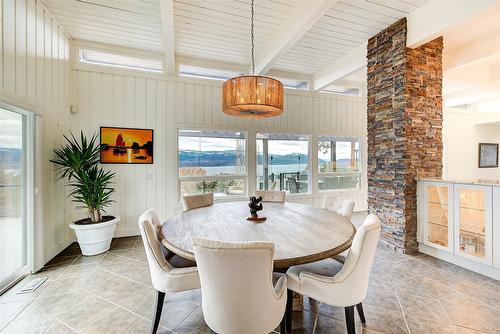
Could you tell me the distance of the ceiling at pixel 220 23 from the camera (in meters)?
2.92

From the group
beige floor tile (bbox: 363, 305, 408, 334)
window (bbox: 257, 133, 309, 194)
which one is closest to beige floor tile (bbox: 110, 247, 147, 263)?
window (bbox: 257, 133, 309, 194)

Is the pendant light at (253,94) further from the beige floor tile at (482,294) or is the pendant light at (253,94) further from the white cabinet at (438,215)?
the beige floor tile at (482,294)

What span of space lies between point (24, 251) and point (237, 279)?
3143mm

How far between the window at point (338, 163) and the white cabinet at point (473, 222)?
9.13ft

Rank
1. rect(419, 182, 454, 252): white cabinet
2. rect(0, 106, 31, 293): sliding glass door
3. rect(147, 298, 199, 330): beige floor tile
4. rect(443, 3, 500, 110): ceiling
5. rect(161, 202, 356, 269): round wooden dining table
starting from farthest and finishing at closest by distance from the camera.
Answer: rect(443, 3, 500, 110): ceiling < rect(419, 182, 454, 252): white cabinet < rect(0, 106, 31, 293): sliding glass door < rect(147, 298, 199, 330): beige floor tile < rect(161, 202, 356, 269): round wooden dining table

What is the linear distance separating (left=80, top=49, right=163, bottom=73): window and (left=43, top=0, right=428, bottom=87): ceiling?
0.20 metres

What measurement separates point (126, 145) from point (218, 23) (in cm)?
255

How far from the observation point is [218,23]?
3.30 m

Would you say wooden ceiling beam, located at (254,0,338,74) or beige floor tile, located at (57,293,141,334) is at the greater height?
wooden ceiling beam, located at (254,0,338,74)

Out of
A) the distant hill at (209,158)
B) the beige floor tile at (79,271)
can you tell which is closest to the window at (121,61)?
the distant hill at (209,158)

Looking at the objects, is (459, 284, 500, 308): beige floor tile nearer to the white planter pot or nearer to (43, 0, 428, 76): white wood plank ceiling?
(43, 0, 428, 76): white wood plank ceiling

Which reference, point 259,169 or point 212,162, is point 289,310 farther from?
point 259,169

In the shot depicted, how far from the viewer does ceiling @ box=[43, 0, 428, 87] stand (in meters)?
2.92

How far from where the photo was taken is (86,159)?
11.1ft
